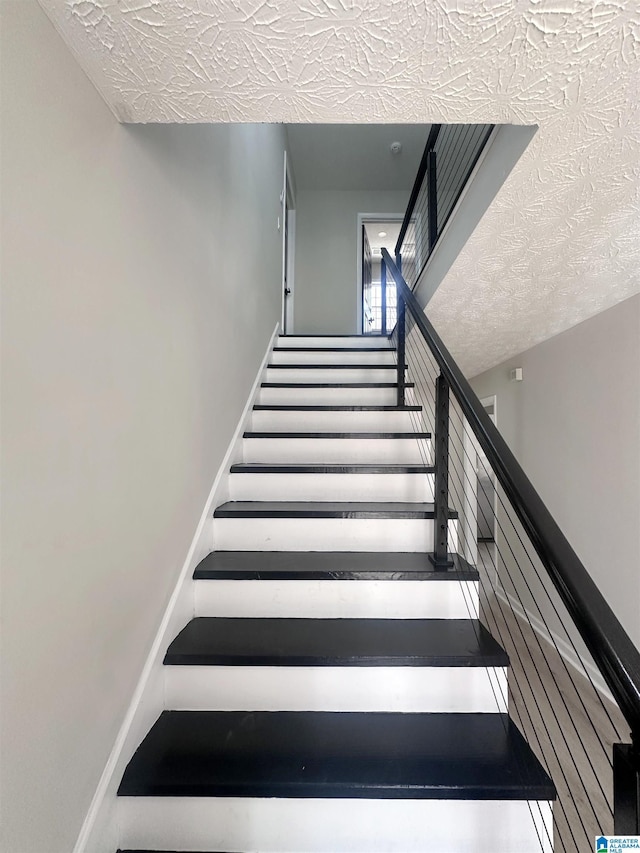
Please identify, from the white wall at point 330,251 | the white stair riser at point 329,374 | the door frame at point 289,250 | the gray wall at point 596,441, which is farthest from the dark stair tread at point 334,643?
the white wall at point 330,251

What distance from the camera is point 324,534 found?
1718 millimetres

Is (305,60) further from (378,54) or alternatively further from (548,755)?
(548,755)

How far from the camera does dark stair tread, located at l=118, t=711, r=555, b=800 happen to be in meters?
0.98

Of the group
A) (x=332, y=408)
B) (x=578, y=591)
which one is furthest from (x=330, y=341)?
(x=578, y=591)

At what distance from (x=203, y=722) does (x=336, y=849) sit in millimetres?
466

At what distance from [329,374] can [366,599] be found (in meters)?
1.88

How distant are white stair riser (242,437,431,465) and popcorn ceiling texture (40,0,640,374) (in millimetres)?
1311

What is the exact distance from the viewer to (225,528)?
1.76 m

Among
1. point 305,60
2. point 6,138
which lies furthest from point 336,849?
point 305,60

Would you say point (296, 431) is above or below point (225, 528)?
above

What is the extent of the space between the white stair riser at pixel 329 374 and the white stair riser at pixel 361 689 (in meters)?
2.06

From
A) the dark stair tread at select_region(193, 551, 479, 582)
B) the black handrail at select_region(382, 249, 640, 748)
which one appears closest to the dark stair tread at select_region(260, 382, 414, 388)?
the dark stair tread at select_region(193, 551, 479, 582)

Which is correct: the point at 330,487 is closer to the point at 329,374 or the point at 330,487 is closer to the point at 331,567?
the point at 331,567

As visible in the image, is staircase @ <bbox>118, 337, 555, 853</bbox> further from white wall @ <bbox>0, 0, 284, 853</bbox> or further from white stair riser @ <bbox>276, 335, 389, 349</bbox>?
white stair riser @ <bbox>276, 335, 389, 349</bbox>
